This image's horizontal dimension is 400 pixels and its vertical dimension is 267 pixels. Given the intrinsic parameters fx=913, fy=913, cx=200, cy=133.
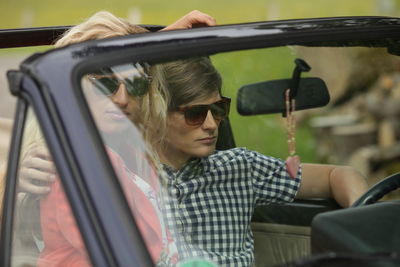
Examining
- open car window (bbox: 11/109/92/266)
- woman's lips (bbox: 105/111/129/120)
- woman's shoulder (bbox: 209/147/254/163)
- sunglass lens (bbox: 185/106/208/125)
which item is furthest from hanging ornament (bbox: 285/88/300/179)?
open car window (bbox: 11/109/92/266)

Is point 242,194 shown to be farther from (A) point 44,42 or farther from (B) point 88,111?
(A) point 44,42

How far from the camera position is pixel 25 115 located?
1.90m

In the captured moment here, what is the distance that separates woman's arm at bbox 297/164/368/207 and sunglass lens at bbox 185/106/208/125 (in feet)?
1.56

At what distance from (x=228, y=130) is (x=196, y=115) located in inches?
7.4

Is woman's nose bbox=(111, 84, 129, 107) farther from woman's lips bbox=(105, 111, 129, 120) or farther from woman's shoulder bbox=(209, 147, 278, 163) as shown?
woman's shoulder bbox=(209, 147, 278, 163)

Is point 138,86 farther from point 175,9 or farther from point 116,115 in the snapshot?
point 175,9

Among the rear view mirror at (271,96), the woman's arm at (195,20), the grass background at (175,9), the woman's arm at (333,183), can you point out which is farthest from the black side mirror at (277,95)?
the grass background at (175,9)

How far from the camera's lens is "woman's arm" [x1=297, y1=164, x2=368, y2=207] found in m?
2.62

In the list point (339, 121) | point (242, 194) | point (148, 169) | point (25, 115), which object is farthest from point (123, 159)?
point (339, 121)

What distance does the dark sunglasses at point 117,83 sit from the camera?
1.94 m

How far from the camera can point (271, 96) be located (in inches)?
91.1

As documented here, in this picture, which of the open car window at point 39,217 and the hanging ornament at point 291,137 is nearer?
the open car window at point 39,217

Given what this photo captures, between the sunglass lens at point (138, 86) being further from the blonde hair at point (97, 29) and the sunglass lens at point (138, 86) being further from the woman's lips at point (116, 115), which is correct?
the blonde hair at point (97, 29)

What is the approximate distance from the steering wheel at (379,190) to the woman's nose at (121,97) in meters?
0.86
